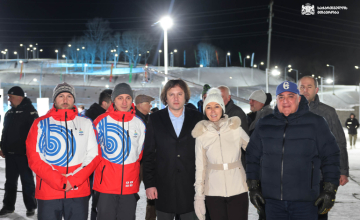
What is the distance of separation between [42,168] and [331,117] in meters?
3.63

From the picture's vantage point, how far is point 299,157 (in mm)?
3055

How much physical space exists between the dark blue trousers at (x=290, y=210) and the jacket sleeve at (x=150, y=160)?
4.23 feet

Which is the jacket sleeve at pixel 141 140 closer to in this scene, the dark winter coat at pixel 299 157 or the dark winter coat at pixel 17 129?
the dark winter coat at pixel 299 157

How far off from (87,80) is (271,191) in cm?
6447

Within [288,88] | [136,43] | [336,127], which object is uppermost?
[136,43]

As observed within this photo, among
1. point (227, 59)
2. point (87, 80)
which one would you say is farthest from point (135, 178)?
point (227, 59)

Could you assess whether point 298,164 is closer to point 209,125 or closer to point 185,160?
point 209,125

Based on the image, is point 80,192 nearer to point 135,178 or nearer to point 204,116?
point 135,178

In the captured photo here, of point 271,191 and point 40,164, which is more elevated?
point 40,164

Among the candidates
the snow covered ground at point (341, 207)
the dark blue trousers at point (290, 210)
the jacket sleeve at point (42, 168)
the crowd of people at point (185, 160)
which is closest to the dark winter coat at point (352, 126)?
the snow covered ground at point (341, 207)

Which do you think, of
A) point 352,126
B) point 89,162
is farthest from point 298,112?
point 352,126

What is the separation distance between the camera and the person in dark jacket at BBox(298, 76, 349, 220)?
4078mm

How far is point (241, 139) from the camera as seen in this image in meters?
3.53

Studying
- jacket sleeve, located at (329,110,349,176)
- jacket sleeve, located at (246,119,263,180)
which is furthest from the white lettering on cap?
jacket sleeve, located at (329,110,349,176)
